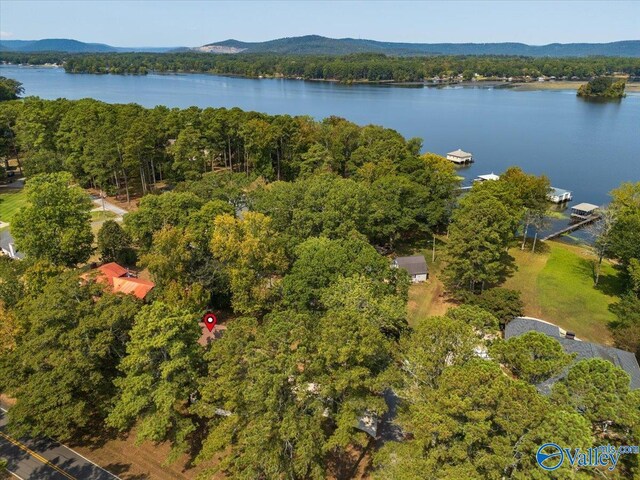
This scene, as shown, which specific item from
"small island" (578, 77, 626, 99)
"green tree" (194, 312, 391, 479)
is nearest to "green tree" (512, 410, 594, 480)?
"green tree" (194, 312, 391, 479)

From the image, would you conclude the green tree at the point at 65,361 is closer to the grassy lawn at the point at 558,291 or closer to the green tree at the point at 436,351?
the green tree at the point at 436,351

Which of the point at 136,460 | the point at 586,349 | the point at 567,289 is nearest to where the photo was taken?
the point at 136,460

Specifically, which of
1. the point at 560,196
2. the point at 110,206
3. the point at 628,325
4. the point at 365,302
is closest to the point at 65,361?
the point at 365,302

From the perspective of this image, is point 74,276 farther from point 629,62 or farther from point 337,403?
point 629,62

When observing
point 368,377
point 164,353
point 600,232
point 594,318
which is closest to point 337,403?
point 368,377

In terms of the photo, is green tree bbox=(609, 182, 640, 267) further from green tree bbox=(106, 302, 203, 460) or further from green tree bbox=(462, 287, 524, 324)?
green tree bbox=(106, 302, 203, 460)

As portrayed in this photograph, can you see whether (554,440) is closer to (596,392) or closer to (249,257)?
(596,392)

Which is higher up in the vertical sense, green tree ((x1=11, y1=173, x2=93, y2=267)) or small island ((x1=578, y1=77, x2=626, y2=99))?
small island ((x1=578, y1=77, x2=626, y2=99))
